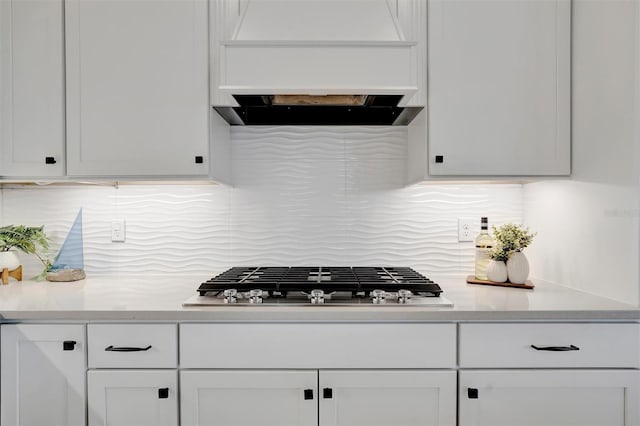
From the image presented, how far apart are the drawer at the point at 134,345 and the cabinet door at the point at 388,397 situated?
1.66 feet

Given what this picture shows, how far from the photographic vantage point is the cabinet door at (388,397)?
1.38 m

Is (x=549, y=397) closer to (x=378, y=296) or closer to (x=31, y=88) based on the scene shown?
(x=378, y=296)

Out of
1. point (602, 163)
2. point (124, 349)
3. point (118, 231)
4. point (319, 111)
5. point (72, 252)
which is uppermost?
point (319, 111)

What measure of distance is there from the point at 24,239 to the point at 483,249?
2073 millimetres

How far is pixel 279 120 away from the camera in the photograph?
78.5 inches

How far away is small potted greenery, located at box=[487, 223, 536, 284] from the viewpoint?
1.80 metres

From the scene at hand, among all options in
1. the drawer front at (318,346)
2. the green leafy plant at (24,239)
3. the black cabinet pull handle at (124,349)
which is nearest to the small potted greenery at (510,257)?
the drawer front at (318,346)

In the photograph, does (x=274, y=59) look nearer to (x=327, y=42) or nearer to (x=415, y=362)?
(x=327, y=42)

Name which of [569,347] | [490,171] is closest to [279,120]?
[490,171]

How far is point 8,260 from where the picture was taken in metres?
1.90

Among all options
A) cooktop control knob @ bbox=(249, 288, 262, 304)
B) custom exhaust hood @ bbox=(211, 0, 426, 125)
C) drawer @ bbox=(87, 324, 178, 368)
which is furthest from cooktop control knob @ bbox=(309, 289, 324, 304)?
custom exhaust hood @ bbox=(211, 0, 426, 125)

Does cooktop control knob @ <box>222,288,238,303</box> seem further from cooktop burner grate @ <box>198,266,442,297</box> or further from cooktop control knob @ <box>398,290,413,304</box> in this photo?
cooktop control knob @ <box>398,290,413,304</box>

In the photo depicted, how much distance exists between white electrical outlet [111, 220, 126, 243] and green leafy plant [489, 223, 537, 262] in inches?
67.5

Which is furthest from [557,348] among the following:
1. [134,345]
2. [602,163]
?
[134,345]
